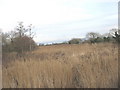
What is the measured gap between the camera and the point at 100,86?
434 centimetres

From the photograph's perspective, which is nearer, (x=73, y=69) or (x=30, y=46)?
(x=73, y=69)

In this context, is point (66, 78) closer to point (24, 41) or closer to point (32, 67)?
point (32, 67)

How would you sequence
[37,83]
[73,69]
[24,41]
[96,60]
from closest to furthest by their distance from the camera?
[37,83], [73,69], [96,60], [24,41]

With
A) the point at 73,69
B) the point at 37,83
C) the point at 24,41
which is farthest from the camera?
the point at 24,41

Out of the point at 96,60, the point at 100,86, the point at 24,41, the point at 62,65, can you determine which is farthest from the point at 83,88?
the point at 24,41

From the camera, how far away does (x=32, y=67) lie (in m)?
4.85

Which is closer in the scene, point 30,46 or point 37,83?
point 37,83

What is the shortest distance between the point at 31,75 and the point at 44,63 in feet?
1.86

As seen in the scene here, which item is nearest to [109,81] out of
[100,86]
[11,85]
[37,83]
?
[100,86]

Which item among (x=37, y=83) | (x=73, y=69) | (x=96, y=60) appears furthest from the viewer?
(x=96, y=60)

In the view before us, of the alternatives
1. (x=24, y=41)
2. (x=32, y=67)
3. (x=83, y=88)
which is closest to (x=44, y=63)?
(x=32, y=67)

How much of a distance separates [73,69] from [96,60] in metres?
0.68

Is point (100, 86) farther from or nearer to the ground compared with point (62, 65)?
nearer to the ground

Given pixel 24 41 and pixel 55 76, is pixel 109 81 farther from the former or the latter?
pixel 24 41
